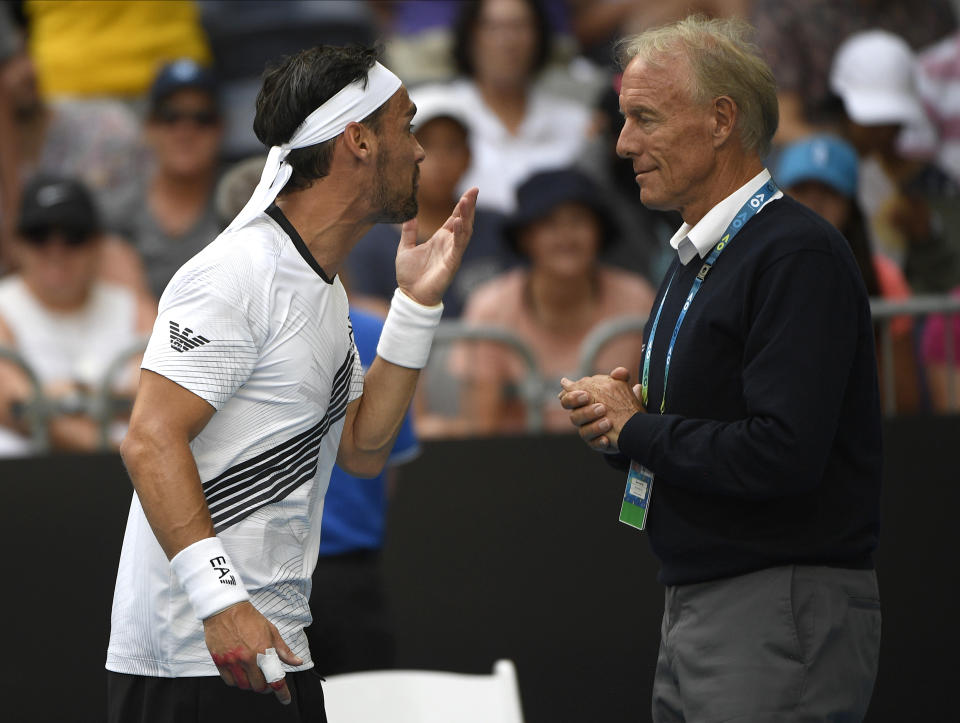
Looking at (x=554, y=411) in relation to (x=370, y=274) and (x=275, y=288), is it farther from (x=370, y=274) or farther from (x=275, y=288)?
(x=275, y=288)

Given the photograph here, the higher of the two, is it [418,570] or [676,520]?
[676,520]

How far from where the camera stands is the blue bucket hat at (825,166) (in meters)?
5.34

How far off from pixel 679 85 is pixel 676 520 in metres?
0.85

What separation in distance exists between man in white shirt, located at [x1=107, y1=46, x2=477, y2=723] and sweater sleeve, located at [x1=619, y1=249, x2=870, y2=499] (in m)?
0.70

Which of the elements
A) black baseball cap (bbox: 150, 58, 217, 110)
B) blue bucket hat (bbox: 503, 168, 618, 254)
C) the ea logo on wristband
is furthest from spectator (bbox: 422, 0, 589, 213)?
the ea logo on wristband

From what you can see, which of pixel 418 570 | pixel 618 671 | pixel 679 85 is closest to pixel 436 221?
pixel 418 570

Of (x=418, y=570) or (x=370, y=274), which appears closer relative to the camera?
(x=418, y=570)

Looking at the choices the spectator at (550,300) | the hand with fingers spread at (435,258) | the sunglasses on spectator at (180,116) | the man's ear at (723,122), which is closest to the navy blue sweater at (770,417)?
the man's ear at (723,122)

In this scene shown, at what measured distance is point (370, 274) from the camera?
18.6 feet

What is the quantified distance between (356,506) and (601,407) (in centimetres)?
136

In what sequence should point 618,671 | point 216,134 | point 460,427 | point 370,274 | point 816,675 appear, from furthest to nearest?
point 216,134 → point 370,274 → point 460,427 → point 618,671 → point 816,675

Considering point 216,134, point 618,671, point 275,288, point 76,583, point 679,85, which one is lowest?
point 618,671

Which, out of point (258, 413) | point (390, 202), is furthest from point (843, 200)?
point (258, 413)

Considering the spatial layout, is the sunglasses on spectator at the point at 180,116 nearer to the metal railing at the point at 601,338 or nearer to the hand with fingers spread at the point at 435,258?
the metal railing at the point at 601,338
